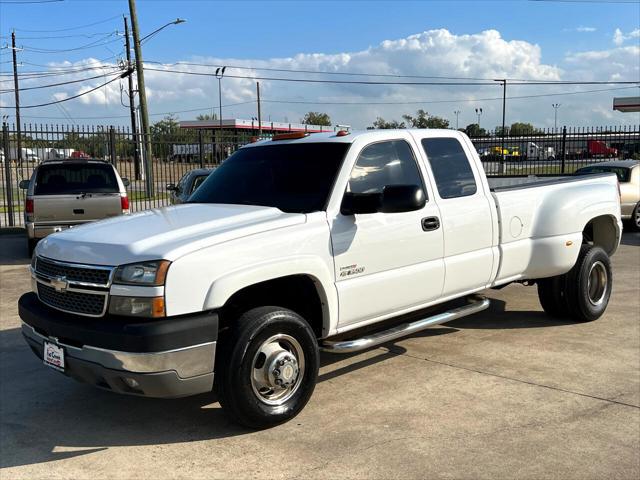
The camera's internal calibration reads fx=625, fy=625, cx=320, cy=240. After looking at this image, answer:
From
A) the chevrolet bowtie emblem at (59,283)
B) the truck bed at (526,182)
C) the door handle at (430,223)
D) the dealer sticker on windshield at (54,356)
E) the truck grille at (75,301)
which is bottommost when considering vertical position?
the dealer sticker on windshield at (54,356)

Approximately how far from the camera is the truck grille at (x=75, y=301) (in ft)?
12.6

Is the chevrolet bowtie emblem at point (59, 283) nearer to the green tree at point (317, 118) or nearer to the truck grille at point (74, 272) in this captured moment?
the truck grille at point (74, 272)

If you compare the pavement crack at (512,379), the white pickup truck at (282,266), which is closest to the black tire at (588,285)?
the white pickup truck at (282,266)

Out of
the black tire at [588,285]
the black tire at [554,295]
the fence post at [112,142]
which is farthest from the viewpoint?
the fence post at [112,142]

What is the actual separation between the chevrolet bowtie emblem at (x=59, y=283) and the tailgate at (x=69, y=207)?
6.88 metres

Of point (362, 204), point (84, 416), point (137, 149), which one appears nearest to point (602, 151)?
point (137, 149)

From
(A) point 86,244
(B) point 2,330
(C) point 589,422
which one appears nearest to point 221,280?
(A) point 86,244

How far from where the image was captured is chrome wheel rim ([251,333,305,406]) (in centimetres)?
412

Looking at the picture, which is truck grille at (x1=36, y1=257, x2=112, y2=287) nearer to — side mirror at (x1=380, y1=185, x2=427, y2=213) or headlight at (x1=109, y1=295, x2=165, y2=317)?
headlight at (x1=109, y1=295, x2=165, y2=317)

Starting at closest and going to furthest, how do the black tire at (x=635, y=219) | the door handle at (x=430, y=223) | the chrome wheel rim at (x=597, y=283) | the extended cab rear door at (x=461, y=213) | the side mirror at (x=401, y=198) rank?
the side mirror at (x=401, y=198), the door handle at (x=430, y=223), the extended cab rear door at (x=461, y=213), the chrome wheel rim at (x=597, y=283), the black tire at (x=635, y=219)

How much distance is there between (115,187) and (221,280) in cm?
789

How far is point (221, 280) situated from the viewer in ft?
12.5

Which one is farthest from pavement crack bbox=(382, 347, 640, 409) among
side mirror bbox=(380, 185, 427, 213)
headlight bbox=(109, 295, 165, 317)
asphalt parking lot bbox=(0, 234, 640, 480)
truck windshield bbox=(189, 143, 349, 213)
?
headlight bbox=(109, 295, 165, 317)

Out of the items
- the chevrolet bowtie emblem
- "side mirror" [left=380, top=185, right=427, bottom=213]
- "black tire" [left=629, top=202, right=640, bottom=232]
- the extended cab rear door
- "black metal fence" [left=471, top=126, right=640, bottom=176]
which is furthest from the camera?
"black metal fence" [left=471, top=126, right=640, bottom=176]
